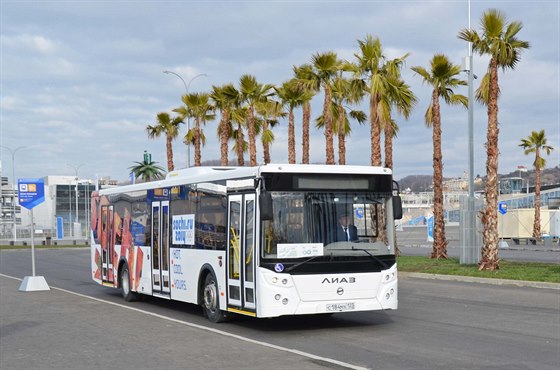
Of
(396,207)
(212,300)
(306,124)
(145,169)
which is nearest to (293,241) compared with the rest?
(396,207)

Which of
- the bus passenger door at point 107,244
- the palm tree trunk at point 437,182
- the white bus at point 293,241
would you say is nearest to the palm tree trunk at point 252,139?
the palm tree trunk at point 437,182

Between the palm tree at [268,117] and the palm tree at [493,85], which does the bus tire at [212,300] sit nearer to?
the palm tree at [493,85]

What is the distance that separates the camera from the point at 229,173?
1352 centimetres

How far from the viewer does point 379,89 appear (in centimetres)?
2953

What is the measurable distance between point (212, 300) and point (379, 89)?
56.3 feet

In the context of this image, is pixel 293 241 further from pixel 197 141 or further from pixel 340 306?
pixel 197 141

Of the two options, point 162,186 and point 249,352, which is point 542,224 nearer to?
point 162,186

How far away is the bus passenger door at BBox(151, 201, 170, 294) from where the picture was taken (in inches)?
651

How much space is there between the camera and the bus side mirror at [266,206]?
11945 millimetres

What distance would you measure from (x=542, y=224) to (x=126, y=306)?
157ft

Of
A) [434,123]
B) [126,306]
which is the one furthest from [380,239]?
[434,123]

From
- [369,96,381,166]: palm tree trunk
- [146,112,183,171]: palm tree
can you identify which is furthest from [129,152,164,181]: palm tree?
[369,96,381,166]: palm tree trunk

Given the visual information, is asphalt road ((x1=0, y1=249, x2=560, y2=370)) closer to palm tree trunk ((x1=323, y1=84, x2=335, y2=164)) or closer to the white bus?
the white bus

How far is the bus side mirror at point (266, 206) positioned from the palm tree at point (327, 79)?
69.7 ft
